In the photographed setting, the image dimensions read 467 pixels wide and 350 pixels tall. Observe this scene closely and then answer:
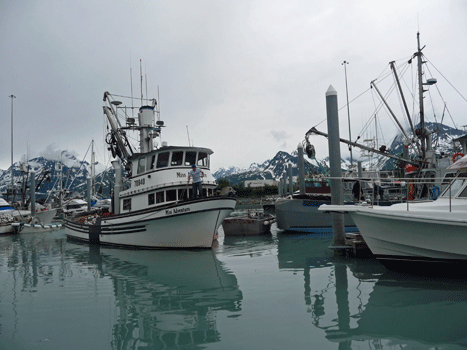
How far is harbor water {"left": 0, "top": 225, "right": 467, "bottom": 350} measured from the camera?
520 cm

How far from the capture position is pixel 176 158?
15.9m

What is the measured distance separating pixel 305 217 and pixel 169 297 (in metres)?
13.3

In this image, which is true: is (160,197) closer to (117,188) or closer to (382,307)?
(117,188)

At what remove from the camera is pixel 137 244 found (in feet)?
51.2

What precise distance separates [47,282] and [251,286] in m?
5.90

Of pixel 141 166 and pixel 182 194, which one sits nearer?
pixel 182 194

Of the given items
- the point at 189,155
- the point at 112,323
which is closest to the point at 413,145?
the point at 189,155

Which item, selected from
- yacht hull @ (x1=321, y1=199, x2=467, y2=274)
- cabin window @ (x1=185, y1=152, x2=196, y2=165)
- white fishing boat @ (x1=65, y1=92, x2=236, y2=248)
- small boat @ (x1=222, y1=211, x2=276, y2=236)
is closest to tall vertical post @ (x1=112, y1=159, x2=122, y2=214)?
white fishing boat @ (x1=65, y1=92, x2=236, y2=248)

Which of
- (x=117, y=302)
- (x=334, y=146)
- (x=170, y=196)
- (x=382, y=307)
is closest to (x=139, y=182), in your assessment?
(x=170, y=196)

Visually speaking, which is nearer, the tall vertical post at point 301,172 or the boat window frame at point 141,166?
the boat window frame at point 141,166

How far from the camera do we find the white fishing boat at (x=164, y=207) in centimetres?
1420

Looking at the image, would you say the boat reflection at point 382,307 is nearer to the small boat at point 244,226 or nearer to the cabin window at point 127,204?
the cabin window at point 127,204

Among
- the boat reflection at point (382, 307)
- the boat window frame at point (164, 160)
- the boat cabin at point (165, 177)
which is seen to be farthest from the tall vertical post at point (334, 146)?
the boat window frame at point (164, 160)

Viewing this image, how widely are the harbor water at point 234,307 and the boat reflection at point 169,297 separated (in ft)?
0.09
